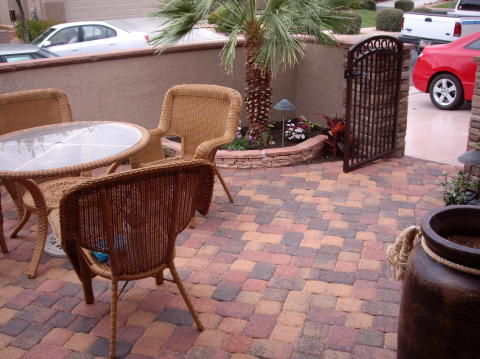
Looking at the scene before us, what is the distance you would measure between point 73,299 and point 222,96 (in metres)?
2.11

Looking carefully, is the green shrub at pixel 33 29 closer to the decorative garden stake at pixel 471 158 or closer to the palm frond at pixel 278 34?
the palm frond at pixel 278 34

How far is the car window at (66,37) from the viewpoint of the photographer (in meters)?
10.8

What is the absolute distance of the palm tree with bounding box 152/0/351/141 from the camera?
5266 millimetres

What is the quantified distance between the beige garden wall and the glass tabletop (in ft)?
4.73

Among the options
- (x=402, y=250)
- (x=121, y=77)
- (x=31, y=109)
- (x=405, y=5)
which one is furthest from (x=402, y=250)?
(x=405, y=5)

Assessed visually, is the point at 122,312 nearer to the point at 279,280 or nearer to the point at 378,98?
the point at 279,280

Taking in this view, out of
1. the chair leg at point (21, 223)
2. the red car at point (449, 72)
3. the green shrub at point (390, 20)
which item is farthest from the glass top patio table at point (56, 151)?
the green shrub at point (390, 20)

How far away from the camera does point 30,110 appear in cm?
466

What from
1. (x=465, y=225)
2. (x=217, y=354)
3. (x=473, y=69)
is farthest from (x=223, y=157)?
(x=473, y=69)

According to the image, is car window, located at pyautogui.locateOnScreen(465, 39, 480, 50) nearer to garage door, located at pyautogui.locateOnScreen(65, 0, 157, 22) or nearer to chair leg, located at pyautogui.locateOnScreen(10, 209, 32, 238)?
chair leg, located at pyautogui.locateOnScreen(10, 209, 32, 238)

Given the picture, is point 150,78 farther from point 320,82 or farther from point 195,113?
point 320,82

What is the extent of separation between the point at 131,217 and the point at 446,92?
22.5ft

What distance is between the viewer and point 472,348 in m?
2.11

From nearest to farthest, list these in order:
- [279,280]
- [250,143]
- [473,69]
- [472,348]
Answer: [472,348] < [279,280] < [250,143] < [473,69]
